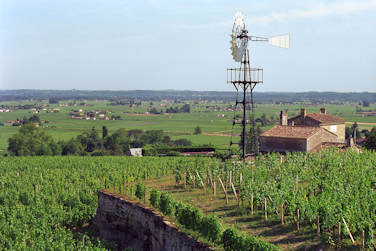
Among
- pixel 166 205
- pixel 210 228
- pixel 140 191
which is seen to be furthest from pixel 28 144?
pixel 210 228

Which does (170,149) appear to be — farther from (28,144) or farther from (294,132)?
(294,132)

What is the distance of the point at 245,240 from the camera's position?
42.0 feet

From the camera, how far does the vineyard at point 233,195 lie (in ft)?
47.5

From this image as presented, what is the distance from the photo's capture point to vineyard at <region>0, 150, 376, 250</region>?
1448 centimetres

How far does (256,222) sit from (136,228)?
7.32m

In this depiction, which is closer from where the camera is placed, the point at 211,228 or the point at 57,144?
the point at 211,228

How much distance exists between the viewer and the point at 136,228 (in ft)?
66.8

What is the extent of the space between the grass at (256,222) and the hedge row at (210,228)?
3.43 ft

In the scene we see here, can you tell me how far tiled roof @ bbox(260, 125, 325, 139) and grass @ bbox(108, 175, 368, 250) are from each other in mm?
17365

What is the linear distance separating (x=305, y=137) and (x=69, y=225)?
23.9 m

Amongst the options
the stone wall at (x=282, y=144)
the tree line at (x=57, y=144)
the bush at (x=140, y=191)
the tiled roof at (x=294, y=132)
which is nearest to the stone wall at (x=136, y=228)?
the bush at (x=140, y=191)

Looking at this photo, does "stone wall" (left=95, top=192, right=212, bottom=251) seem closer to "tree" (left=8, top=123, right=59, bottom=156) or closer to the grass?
the grass

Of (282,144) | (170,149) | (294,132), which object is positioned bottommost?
(170,149)

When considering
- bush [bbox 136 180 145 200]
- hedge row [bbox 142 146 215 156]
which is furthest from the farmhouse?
hedge row [bbox 142 146 215 156]
